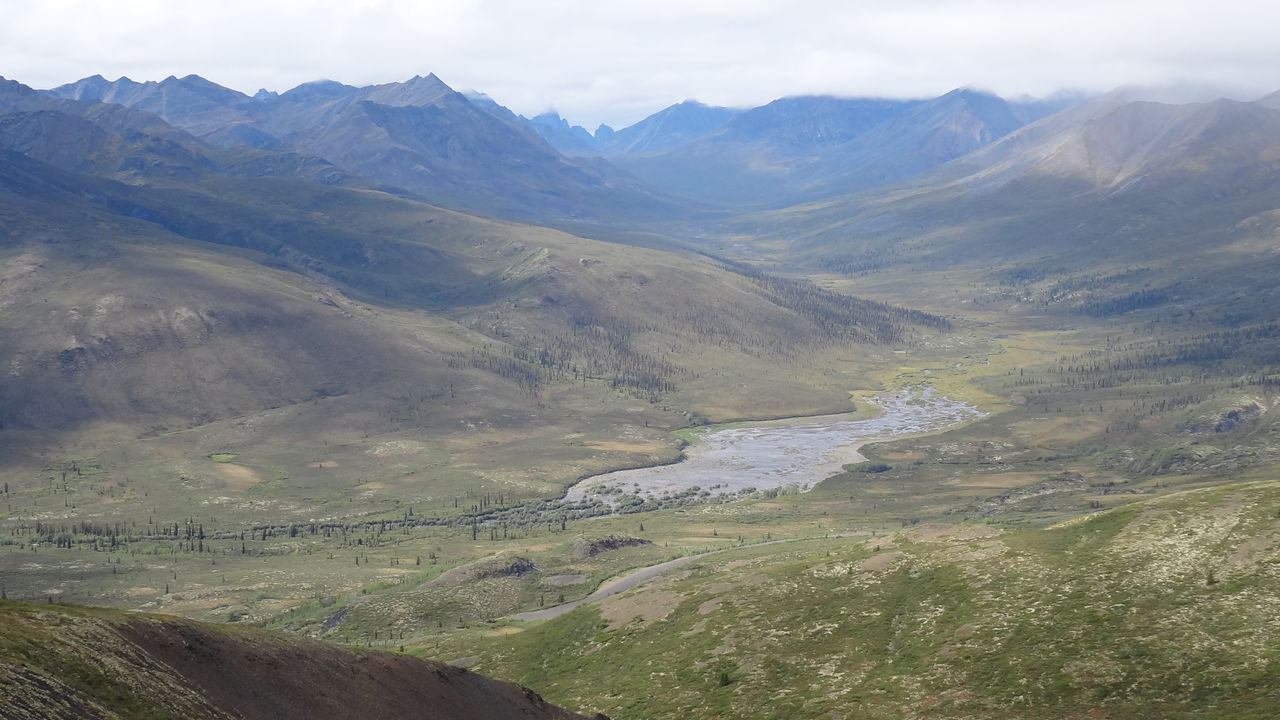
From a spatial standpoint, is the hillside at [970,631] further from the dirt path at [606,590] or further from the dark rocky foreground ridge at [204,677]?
the dirt path at [606,590]

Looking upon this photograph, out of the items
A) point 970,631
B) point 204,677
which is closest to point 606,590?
point 970,631

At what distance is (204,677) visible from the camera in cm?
7531

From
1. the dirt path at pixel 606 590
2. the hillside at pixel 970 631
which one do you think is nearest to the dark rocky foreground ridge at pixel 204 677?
the hillside at pixel 970 631

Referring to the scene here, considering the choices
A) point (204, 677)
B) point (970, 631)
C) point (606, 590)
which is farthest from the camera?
point (606, 590)

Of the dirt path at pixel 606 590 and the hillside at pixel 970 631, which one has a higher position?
the hillside at pixel 970 631

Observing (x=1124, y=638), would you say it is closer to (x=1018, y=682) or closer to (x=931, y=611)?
(x=1018, y=682)

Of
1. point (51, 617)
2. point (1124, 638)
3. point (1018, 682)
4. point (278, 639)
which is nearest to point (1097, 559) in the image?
point (1124, 638)

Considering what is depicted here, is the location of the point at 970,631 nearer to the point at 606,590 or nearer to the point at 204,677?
the point at 204,677

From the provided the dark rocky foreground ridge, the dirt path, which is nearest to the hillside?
the dark rocky foreground ridge

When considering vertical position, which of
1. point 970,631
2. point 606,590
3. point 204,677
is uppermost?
point 204,677

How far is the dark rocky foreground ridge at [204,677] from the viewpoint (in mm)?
63906

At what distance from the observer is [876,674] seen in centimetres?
10238

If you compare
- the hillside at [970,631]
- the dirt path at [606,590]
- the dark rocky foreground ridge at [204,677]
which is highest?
the dark rocky foreground ridge at [204,677]

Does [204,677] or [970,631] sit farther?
[970,631]
